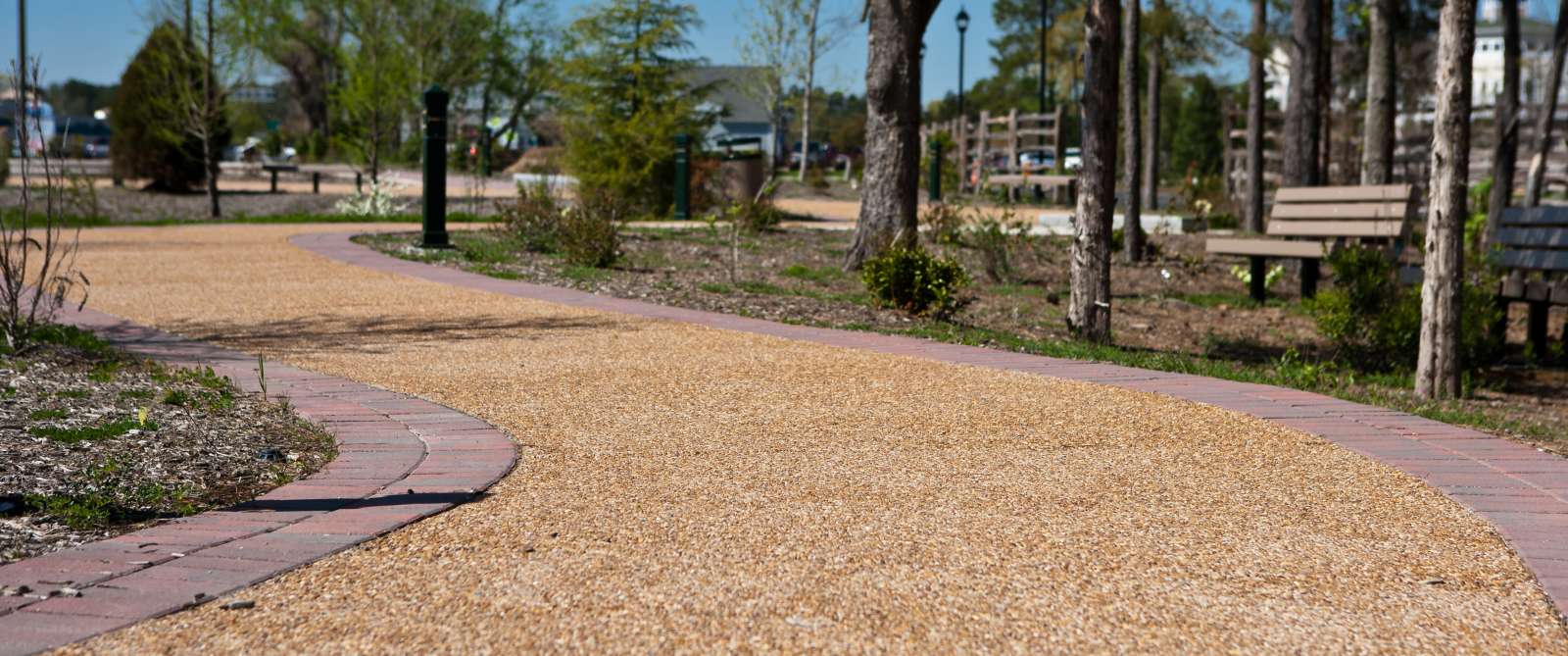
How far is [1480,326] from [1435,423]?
9.60 feet

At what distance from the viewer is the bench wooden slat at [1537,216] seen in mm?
8945

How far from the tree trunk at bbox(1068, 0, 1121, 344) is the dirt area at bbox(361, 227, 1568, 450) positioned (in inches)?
12.8

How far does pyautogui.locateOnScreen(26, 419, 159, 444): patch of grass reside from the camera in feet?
14.7

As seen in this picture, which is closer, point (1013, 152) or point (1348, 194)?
point (1348, 194)

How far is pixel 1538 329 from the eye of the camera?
29.9ft

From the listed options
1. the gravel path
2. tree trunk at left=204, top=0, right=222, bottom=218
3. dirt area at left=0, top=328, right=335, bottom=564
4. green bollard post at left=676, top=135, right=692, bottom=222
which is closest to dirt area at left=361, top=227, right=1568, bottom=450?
the gravel path

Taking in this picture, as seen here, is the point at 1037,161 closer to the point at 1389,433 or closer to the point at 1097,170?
the point at 1097,170

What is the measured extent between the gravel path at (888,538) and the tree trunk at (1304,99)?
9.50 meters

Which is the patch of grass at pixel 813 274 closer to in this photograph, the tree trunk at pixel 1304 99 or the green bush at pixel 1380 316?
the green bush at pixel 1380 316

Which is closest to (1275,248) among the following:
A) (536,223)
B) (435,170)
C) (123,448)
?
(536,223)

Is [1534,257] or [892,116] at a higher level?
[892,116]

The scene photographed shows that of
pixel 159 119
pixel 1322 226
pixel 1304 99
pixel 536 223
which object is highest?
pixel 159 119

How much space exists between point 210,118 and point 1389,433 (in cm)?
1903

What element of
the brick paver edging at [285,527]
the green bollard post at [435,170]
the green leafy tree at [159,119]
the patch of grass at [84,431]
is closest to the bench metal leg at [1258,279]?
the green bollard post at [435,170]
